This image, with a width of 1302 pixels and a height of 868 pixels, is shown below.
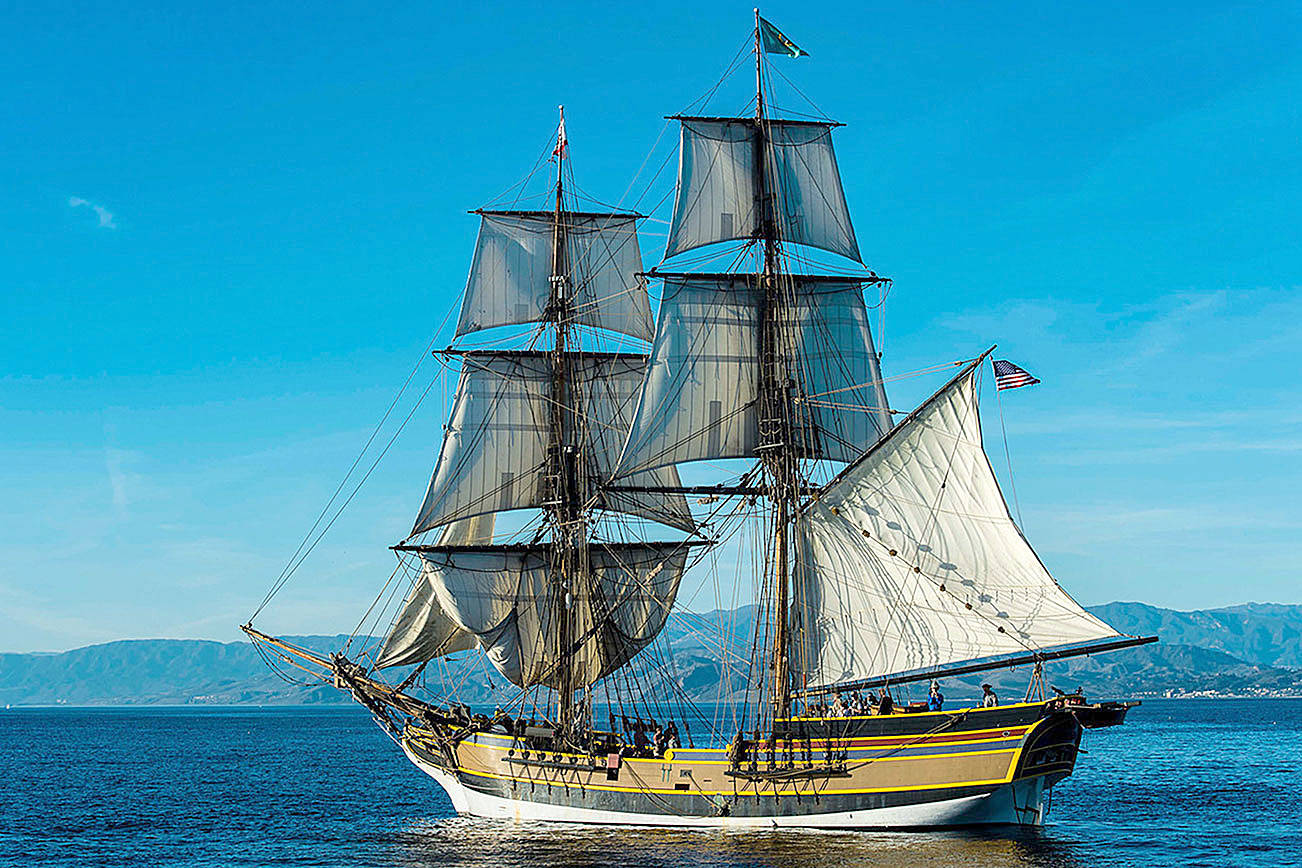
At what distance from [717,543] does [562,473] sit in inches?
359

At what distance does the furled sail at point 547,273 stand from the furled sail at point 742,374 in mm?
9331

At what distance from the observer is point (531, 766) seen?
57.0m

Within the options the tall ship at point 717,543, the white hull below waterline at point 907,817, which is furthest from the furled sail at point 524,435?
the white hull below waterline at point 907,817

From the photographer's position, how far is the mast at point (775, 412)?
53.7 metres

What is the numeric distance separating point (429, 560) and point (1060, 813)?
3388 cm

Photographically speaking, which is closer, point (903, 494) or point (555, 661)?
point (903, 494)

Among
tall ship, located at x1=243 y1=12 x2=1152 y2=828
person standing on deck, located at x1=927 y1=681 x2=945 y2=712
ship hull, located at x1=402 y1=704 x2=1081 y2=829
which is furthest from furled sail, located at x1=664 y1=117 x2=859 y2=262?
ship hull, located at x1=402 y1=704 x2=1081 y2=829

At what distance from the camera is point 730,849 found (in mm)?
47281

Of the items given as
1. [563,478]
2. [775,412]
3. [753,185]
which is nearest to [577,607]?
[563,478]

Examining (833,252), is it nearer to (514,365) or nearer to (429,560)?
(514,365)

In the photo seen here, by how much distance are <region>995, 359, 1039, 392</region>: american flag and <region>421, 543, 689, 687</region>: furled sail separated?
778 inches

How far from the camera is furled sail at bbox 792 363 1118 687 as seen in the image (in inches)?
1916

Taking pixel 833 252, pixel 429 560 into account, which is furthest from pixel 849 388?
pixel 429 560

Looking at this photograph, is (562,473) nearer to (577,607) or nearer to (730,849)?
(577,607)
